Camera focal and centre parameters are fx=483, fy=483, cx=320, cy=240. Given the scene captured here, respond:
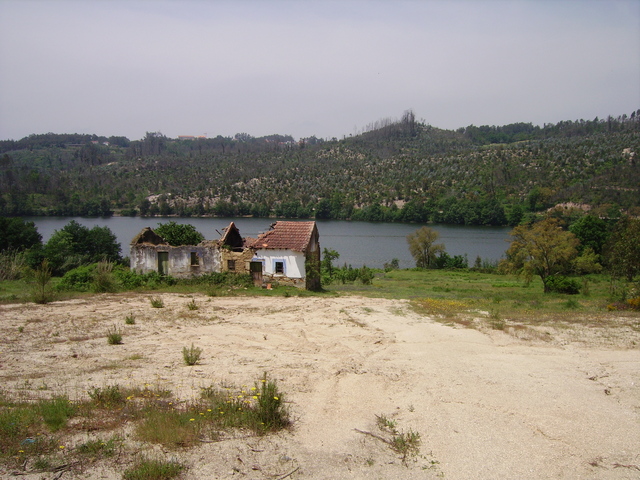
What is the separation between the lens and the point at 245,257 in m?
28.3

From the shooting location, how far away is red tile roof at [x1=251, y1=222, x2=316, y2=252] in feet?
91.8

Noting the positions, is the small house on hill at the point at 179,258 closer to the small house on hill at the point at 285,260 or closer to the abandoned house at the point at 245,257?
the abandoned house at the point at 245,257

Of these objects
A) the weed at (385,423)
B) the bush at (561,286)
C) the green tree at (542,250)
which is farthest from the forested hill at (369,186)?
the weed at (385,423)

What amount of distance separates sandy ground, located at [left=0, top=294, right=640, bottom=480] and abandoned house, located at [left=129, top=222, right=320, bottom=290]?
294 inches

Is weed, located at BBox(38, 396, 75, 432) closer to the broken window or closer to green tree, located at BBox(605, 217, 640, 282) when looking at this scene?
the broken window

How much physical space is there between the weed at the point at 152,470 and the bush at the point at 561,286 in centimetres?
3329

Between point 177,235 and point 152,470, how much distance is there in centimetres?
2471

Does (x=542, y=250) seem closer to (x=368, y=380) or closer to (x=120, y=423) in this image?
(x=368, y=380)

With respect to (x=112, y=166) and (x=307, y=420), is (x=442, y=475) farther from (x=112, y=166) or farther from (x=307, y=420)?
(x=112, y=166)

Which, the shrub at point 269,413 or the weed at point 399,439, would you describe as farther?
the shrub at point 269,413

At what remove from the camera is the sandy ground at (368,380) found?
25.5 ft

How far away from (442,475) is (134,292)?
71.1 feet

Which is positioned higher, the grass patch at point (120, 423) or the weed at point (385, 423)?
the grass patch at point (120, 423)

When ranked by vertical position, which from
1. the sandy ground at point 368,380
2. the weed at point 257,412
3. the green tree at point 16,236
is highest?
the green tree at point 16,236
